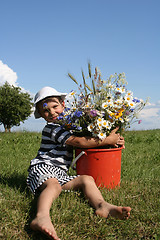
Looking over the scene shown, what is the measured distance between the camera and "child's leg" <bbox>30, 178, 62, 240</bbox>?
1.88m

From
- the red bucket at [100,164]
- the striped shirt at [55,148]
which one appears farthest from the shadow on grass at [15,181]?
the red bucket at [100,164]

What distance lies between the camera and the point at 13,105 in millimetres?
21922

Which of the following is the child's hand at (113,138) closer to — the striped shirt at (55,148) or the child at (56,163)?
the child at (56,163)

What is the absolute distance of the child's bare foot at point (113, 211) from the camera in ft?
7.00

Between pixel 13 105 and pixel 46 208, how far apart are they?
67.8ft

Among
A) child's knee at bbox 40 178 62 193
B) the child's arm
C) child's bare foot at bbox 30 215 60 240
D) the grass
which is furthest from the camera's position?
the child's arm

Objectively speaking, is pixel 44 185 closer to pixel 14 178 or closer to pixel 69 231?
pixel 69 231

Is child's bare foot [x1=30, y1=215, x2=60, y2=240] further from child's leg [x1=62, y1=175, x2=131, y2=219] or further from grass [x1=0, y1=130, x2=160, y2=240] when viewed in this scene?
child's leg [x1=62, y1=175, x2=131, y2=219]

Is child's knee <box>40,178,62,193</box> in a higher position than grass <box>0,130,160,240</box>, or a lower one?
higher

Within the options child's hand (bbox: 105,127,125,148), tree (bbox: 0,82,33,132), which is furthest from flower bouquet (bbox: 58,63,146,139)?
tree (bbox: 0,82,33,132)

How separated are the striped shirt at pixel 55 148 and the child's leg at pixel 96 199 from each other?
10.6 inches

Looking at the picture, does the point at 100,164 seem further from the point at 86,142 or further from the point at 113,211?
the point at 113,211

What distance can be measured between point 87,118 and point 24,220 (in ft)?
3.94

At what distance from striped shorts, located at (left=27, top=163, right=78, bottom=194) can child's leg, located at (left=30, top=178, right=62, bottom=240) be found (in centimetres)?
6
